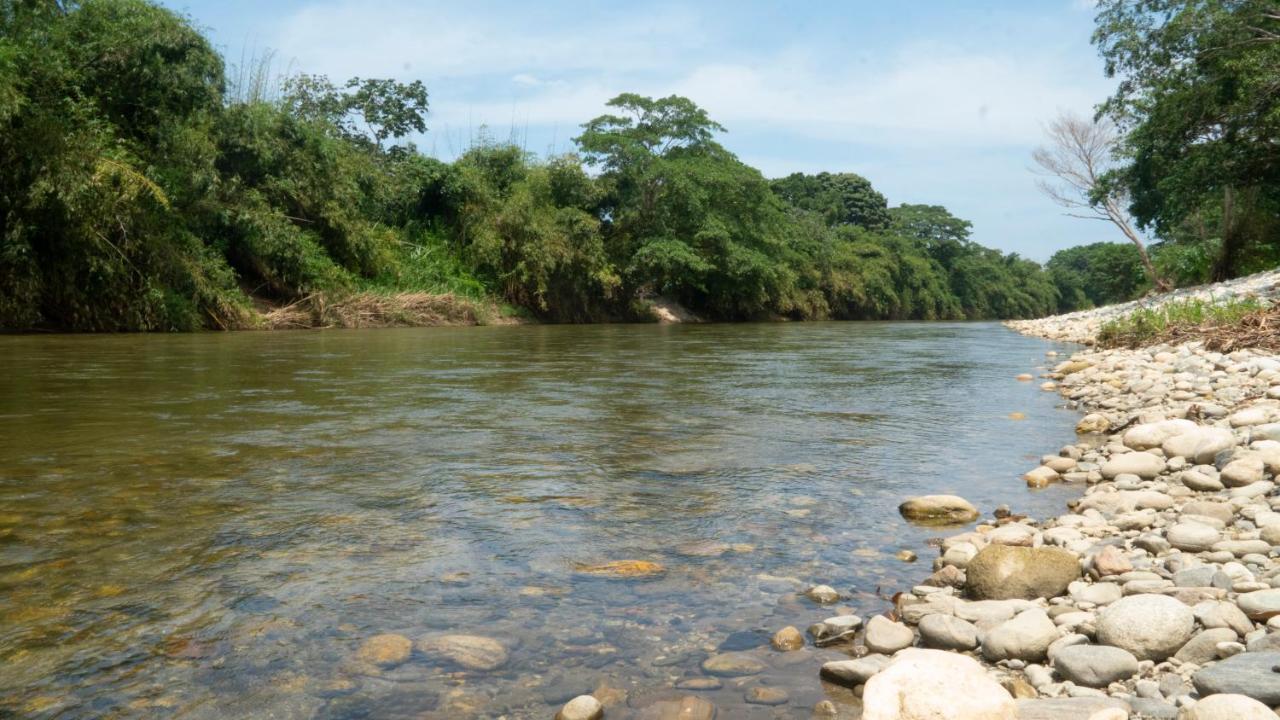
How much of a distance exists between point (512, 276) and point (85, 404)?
846 inches

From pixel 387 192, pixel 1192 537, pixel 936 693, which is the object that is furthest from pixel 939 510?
pixel 387 192

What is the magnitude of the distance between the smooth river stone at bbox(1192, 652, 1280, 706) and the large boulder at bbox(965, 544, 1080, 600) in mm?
667

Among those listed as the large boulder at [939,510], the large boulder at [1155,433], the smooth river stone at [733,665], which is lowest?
the smooth river stone at [733,665]

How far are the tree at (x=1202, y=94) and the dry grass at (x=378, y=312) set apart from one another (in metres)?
17.1

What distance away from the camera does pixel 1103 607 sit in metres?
2.36

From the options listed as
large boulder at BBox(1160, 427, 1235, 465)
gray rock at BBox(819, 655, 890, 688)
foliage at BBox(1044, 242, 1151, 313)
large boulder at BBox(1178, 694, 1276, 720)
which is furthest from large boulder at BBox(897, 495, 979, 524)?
foliage at BBox(1044, 242, 1151, 313)

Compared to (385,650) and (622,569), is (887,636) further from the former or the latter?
(385,650)

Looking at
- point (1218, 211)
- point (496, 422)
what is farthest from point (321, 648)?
point (1218, 211)

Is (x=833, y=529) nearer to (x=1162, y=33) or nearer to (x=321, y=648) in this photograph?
(x=321, y=648)

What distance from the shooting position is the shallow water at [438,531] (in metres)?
2.03

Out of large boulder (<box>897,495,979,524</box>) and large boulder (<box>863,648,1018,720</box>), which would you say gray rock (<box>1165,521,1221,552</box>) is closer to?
large boulder (<box>897,495,979,524</box>)

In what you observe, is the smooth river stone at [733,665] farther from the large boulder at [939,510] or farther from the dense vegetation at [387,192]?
the dense vegetation at [387,192]

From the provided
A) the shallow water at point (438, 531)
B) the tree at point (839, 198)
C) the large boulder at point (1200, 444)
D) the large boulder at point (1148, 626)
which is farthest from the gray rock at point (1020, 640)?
the tree at point (839, 198)

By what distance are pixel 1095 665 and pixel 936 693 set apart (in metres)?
0.48
